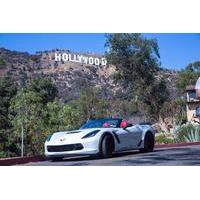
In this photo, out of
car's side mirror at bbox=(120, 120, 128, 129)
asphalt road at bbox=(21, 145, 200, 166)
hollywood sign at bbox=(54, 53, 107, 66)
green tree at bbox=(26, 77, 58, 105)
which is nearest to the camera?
asphalt road at bbox=(21, 145, 200, 166)

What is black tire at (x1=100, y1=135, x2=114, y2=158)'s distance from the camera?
8.32 metres

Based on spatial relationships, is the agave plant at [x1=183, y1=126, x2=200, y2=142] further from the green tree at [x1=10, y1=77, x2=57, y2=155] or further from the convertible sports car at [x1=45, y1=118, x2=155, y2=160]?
the green tree at [x1=10, y1=77, x2=57, y2=155]

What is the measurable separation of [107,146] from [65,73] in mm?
1637

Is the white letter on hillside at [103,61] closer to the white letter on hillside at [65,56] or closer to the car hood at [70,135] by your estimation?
the white letter on hillside at [65,56]

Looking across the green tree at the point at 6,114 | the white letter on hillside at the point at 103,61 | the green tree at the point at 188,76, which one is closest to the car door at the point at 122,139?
the green tree at the point at 188,76

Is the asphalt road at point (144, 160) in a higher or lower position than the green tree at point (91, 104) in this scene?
lower

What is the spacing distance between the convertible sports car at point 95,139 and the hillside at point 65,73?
0.89 metres

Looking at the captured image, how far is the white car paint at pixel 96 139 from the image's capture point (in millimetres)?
8273

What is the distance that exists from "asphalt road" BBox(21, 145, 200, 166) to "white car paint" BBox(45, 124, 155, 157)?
129 mm

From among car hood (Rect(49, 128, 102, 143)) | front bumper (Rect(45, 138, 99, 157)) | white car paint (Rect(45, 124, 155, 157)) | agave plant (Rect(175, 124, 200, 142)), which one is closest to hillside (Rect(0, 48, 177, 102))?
agave plant (Rect(175, 124, 200, 142))

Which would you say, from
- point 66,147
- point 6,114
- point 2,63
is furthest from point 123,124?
point 6,114
